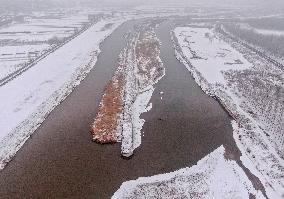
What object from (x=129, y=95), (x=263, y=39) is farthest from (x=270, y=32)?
(x=129, y=95)

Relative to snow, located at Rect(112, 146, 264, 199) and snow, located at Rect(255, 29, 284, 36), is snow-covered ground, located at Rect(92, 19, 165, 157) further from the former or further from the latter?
snow, located at Rect(255, 29, 284, 36)

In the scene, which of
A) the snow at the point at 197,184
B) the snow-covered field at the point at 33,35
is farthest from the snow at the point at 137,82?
the snow-covered field at the point at 33,35

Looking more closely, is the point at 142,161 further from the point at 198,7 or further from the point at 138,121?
the point at 198,7

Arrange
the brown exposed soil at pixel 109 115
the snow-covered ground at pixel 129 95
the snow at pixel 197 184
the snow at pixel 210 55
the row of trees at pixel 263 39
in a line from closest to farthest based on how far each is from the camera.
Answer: the snow at pixel 197 184, the brown exposed soil at pixel 109 115, the snow-covered ground at pixel 129 95, the snow at pixel 210 55, the row of trees at pixel 263 39

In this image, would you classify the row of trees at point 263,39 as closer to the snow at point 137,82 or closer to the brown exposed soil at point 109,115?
the snow at point 137,82

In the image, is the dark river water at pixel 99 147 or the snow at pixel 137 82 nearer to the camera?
the dark river water at pixel 99 147

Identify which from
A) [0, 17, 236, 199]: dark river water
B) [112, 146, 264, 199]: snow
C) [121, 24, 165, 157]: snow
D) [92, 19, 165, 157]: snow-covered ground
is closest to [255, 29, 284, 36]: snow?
[121, 24, 165, 157]: snow
